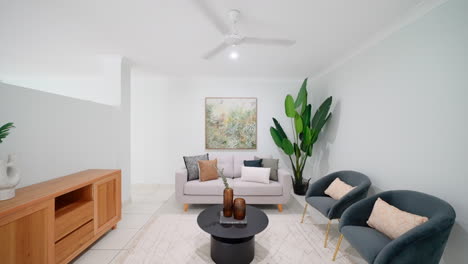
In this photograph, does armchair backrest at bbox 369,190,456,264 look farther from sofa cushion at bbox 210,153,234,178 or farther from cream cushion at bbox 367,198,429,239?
sofa cushion at bbox 210,153,234,178

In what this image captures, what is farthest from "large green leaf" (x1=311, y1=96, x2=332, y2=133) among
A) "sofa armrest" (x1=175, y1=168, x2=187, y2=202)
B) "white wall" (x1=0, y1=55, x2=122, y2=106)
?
"white wall" (x1=0, y1=55, x2=122, y2=106)

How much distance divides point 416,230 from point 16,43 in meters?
5.07

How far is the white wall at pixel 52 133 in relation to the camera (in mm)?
1811

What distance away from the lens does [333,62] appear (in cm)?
345

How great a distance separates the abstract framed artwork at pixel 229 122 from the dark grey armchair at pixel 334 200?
6.62 ft

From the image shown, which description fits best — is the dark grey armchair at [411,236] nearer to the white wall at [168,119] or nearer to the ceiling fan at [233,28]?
the ceiling fan at [233,28]

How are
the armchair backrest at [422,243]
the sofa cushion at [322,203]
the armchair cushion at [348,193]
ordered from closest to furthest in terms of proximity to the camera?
1. the armchair backrest at [422,243]
2. the armchair cushion at [348,193]
3. the sofa cushion at [322,203]

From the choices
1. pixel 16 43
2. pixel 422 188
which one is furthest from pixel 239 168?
pixel 16 43

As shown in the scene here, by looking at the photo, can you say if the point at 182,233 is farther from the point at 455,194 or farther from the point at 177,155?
the point at 455,194

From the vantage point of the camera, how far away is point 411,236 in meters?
1.39

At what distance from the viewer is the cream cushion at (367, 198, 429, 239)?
5.13 ft

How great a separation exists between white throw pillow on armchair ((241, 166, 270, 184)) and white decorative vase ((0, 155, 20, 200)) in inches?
106

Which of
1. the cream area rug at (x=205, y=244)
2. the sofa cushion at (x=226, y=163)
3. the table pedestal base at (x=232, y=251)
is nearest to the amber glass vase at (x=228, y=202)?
the table pedestal base at (x=232, y=251)

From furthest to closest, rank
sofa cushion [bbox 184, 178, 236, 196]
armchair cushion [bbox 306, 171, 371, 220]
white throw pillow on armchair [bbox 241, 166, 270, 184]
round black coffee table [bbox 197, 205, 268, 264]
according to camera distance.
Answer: white throw pillow on armchair [bbox 241, 166, 270, 184] < sofa cushion [bbox 184, 178, 236, 196] < armchair cushion [bbox 306, 171, 371, 220] < round black coffee table [bbox 197, 205, 268, 264]
